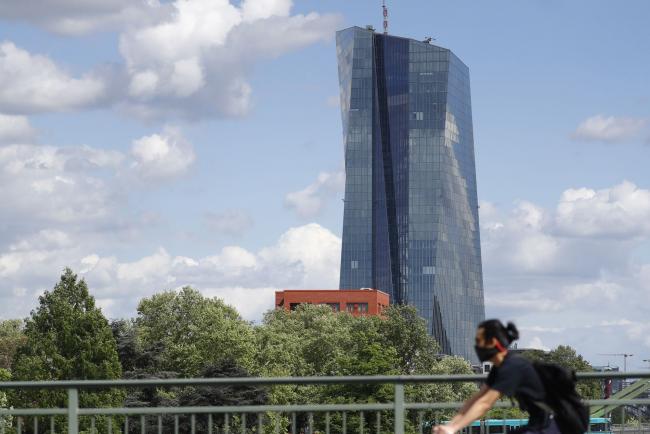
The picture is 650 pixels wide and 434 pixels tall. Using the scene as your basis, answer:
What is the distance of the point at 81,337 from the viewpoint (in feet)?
198

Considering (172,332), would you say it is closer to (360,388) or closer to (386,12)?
(360,388)

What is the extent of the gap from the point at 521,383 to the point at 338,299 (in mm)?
162004

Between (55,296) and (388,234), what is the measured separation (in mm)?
127987

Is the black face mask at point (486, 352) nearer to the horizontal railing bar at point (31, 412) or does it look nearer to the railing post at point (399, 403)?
the railing post at point (399, 403)

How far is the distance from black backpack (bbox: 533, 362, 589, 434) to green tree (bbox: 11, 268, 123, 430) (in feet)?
170

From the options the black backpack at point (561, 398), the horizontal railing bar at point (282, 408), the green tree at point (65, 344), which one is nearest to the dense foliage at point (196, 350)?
the green tree at point (65, 344)

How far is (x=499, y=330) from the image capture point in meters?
7.83

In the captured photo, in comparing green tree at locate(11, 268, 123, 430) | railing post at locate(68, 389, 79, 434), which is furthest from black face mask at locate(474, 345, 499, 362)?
green tree at locate(11, 268, 123, 430)

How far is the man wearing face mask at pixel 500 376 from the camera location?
780 centimetres

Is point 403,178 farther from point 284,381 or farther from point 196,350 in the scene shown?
point 284,381

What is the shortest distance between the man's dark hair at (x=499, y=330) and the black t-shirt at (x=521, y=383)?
13 cm

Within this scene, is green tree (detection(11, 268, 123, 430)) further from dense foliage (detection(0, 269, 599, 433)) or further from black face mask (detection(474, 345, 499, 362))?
black face mask (detection(474, 345, 499, 362))

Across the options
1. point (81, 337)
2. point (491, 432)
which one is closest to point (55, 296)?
point (81, 337)

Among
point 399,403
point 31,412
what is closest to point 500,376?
point 399,403
